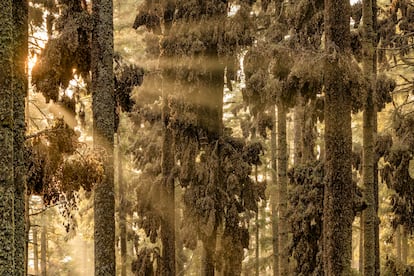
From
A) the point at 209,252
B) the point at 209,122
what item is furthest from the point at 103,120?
the point at 209,252

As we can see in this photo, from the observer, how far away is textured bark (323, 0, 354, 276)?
387 inches

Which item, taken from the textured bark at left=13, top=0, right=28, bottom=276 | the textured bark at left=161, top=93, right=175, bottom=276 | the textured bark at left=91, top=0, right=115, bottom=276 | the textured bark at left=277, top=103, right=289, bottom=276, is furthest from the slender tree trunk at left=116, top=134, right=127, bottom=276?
the textured bark at left=13, top=0, right=28, bottom=276

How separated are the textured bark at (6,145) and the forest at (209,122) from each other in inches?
0.5

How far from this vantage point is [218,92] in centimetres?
1537

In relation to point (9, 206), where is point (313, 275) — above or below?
below

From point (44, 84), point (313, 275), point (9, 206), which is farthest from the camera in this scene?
point (313, 275)

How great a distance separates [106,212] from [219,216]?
15.4 ft

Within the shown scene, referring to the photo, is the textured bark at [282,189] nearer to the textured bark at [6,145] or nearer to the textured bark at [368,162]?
the textured bark at [368,162]

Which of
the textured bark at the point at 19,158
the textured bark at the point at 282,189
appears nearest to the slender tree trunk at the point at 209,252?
the textured bark at the point at 282,189

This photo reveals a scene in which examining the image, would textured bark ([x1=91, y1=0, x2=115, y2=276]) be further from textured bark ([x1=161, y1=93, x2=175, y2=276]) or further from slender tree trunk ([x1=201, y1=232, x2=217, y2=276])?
textured bark ([x1=161, y1=93, x2=175, y2=276])

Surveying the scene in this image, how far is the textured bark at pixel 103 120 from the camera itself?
1027 centimetres

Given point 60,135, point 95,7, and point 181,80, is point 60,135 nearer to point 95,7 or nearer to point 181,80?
point 95,7

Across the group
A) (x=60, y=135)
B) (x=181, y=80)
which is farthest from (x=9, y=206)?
(x=181, y=80)

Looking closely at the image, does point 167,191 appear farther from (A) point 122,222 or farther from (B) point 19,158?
(B) point 19,158
